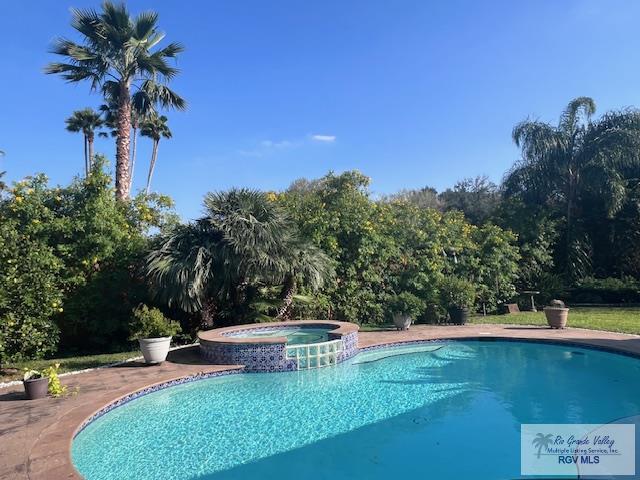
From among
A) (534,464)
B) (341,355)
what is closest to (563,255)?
(341,355)

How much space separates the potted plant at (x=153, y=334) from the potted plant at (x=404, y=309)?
7.18 m

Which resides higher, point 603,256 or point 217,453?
point 603,256

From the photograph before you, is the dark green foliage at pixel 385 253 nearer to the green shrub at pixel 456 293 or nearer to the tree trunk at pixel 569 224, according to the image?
the green shrub at pixel 456 293

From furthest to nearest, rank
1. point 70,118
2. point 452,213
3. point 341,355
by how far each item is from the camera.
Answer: point 70,118 < point 452,213 < point 341,355

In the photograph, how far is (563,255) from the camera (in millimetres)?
21906

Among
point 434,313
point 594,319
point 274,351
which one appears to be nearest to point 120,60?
point 274,351

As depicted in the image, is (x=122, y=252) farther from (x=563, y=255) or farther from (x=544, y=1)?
(x=563, y=255)

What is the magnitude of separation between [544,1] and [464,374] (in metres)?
9.37

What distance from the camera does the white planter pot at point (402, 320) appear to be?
14336 millimetres

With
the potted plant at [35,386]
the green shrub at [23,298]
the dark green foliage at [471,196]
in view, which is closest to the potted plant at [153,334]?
the green shrub at [23,298]

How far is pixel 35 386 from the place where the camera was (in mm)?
7504

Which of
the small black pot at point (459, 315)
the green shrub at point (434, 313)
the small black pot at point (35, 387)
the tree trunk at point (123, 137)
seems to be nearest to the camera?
the small black pot at point (35, 387)

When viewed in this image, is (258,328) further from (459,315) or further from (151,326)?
(459,315)

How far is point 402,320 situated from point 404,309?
367mm
